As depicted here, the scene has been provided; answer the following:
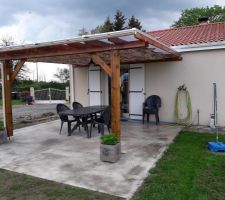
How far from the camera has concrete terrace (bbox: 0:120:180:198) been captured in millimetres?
3715

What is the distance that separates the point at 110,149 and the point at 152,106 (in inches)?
162

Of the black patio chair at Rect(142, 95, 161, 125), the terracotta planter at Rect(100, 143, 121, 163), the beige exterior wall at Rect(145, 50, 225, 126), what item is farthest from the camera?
the black patio chair at Rect(142, 95, 161, 125)

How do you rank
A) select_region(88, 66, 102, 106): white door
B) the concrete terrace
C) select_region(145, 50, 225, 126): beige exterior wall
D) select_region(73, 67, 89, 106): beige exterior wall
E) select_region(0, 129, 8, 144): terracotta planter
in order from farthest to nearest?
1. select_region(73, 67, 89, 106): beige exterior wall
2. select_region(88, 66, 102, 106): white door
3. select_region(145, 50, 225, 126): beige exterior wall
4. select_region(0, 129, 8, 144): terracotta planter
5. the concrete terrace

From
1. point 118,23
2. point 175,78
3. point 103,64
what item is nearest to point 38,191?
point 103,64

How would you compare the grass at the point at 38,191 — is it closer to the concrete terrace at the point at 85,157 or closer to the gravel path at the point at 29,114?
the concrete terrace at the point at 85,157

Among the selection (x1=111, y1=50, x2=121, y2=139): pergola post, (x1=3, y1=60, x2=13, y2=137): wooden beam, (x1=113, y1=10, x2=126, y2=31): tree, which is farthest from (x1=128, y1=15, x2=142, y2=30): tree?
(x1=111, y1=50, x2=121, y2=139): pergola post

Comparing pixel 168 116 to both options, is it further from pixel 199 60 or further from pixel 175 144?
pixel 175 144

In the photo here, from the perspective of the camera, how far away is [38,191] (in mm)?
3422

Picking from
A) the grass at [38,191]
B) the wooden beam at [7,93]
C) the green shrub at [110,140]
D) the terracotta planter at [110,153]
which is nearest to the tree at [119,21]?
the wooden beam at [7,93]

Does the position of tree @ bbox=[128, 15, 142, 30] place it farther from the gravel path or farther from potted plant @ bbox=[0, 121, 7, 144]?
potted plant @ bbox=[0, 121, 7, 144]

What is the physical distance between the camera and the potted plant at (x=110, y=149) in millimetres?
4449

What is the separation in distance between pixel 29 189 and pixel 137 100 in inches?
234

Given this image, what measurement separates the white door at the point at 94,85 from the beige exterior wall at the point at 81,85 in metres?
0.29

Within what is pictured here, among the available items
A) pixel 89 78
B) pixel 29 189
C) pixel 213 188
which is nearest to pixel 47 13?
pixel 89 78
